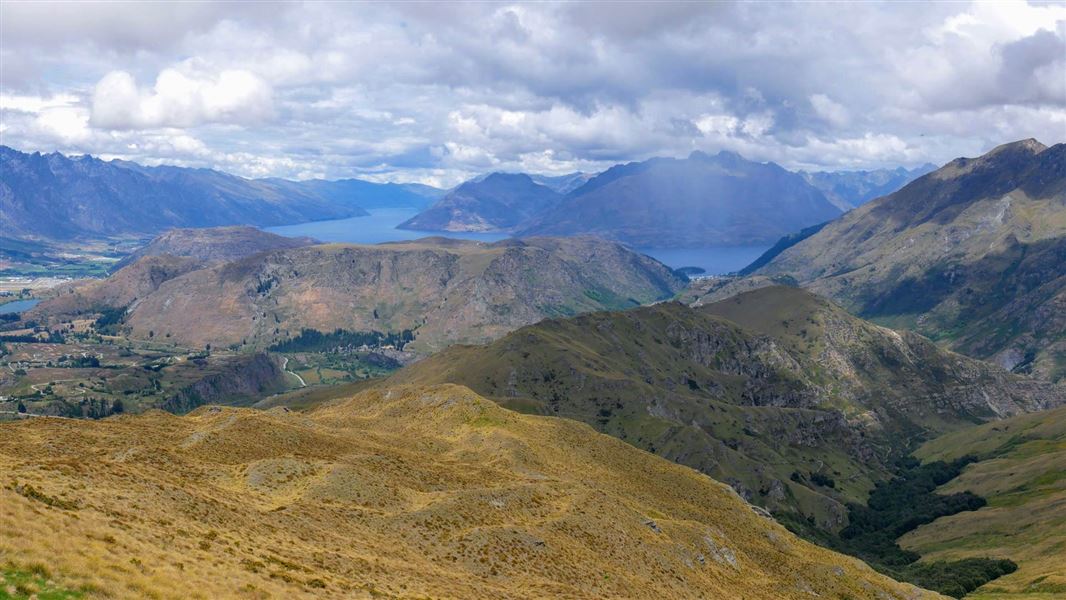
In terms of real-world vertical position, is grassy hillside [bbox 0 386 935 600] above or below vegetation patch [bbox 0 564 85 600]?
below

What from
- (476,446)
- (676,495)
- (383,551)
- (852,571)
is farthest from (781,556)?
(383,551)

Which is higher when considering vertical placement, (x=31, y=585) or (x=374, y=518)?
(x=31, y=585)

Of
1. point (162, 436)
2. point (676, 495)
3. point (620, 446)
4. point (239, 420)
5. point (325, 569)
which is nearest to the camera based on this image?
point (325, 569)

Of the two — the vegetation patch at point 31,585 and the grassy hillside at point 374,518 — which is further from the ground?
the vegetation patch at point 31,585

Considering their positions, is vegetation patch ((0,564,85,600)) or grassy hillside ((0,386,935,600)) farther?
grassy hillside ((0,386,935,600))

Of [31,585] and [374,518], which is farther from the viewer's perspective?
[374,518]

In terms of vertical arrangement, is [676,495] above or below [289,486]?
below

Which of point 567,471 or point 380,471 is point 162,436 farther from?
point 567,471

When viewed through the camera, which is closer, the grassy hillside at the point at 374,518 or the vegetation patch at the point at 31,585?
the vegetation patch at the point at 31,585
